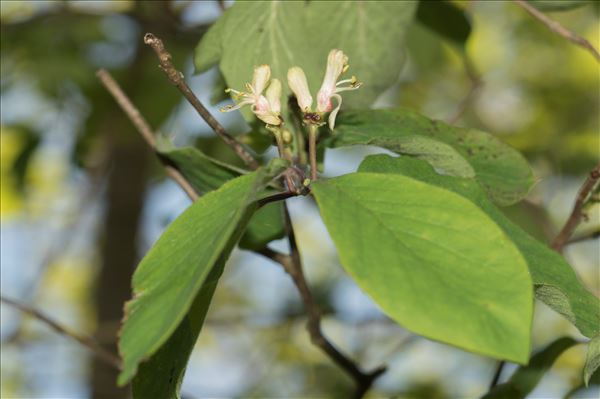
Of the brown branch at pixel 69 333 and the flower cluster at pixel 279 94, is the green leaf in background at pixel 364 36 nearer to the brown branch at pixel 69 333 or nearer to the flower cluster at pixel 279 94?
the flower cluster at pixel 279 94

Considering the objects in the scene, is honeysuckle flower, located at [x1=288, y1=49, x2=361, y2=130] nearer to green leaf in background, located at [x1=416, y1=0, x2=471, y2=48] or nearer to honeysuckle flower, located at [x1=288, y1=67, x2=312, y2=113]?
honeysuckle flower, located at [x1=288, y1=67, x2=312, y2=113]

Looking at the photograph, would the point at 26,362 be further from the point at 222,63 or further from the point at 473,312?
the point at 473,312

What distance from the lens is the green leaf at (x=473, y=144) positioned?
1.96 feet

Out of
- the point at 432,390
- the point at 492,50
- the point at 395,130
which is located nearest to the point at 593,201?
the point at 395,130

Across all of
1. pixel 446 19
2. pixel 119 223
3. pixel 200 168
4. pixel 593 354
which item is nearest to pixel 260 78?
pixel 200 168

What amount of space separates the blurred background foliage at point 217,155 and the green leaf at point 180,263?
→ 48 centimetres

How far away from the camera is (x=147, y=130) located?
2.32 feet

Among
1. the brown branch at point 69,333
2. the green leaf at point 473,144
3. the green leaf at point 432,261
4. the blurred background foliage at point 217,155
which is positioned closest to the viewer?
the green leaf at point 432,261

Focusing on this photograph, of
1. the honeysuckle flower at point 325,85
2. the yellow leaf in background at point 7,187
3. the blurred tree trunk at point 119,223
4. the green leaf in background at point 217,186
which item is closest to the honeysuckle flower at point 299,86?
the honeysuckle flower at point 325,85

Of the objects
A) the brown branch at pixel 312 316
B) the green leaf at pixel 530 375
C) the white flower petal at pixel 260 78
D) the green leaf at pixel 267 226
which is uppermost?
the white flower petal at pixel 260 78

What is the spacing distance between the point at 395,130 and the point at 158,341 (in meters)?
0.29

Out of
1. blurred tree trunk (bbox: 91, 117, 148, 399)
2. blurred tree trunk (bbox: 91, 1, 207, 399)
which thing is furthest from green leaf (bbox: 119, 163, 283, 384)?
blurred tree trunk (bbox: 91, 117, 148, 399)

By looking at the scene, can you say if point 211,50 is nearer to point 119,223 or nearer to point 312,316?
point 312,316

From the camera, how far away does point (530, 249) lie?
501mm
